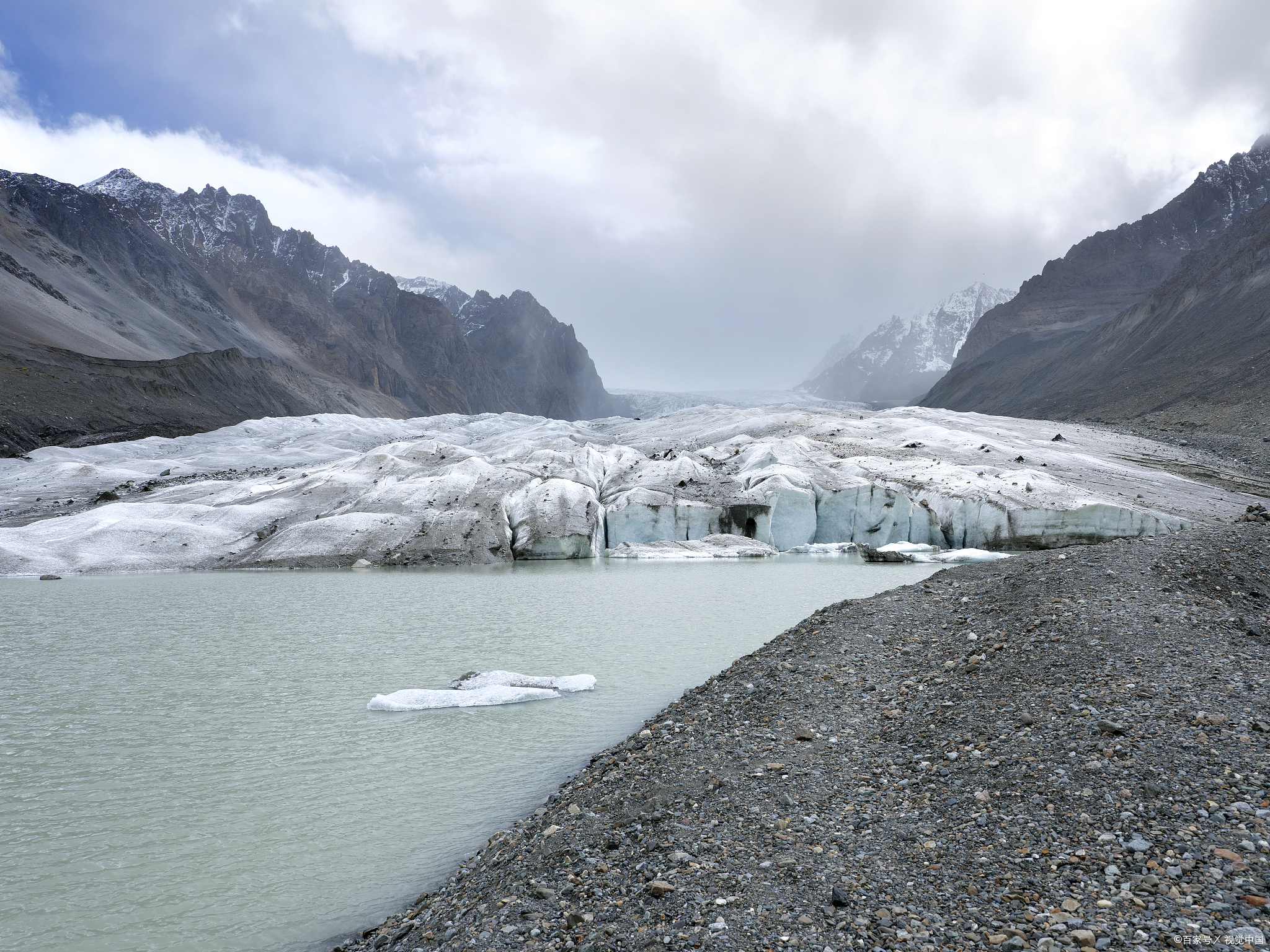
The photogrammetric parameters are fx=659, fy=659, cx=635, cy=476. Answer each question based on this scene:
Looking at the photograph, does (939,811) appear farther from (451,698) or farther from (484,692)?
(451,698)

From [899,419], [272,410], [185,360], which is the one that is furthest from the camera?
[272,410]

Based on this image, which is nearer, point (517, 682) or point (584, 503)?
point (517, 682)

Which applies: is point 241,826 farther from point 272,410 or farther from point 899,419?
point 272,410

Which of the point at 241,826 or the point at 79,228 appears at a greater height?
the point at 79,228

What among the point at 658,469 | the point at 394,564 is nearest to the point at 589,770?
the point at 394,564

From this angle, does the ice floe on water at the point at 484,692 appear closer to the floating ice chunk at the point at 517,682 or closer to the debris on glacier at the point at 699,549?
the floating ice chunk at the point at 517,682

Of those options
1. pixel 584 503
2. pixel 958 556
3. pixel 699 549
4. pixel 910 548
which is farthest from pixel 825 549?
pixel 584 503
